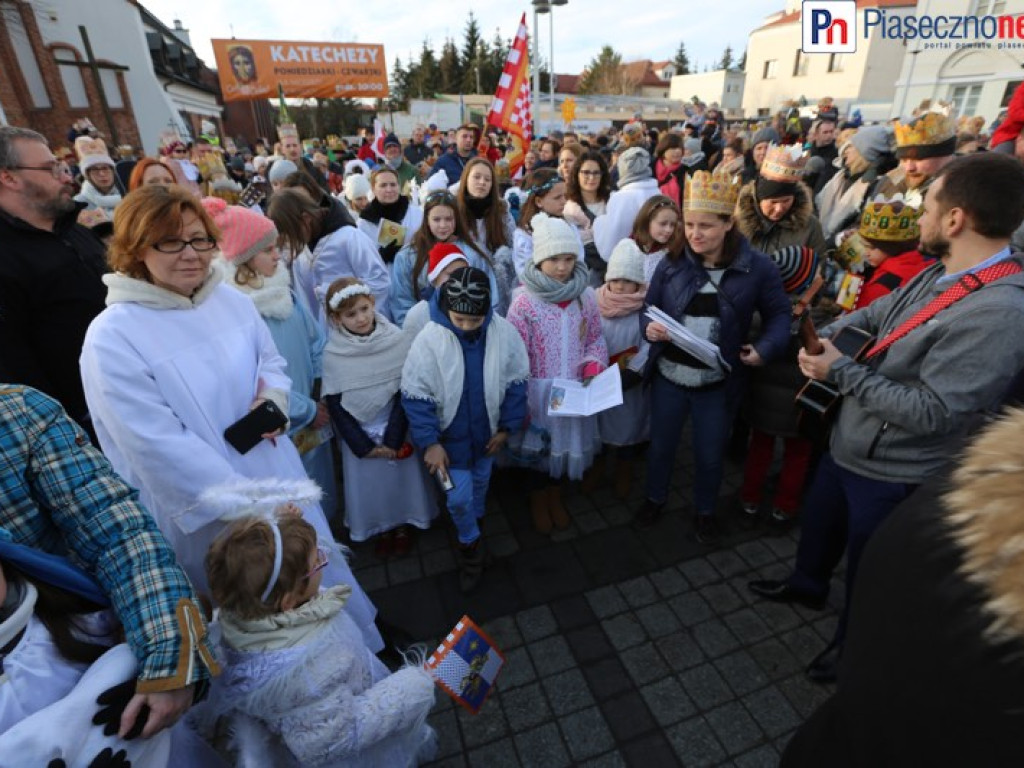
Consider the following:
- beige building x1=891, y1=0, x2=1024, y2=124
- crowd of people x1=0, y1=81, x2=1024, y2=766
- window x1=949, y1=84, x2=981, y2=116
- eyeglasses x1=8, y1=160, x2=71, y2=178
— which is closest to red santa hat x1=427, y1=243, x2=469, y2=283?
crowd of people x1=0, y1=81, x2=1024, y2=766

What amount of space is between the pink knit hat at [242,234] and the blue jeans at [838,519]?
10.7ft

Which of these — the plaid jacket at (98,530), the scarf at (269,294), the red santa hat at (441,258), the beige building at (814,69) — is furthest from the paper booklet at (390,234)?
the beige building at (814,69)

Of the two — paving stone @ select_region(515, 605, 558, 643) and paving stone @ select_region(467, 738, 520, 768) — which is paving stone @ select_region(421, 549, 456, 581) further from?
paving stone @ select_region(467, 738, 520, 768)

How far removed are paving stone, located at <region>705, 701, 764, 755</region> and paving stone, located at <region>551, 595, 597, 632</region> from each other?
758 mm

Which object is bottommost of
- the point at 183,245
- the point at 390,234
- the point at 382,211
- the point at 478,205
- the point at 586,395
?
the point at 586,395

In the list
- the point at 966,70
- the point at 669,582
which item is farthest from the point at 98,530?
the point at 966,70

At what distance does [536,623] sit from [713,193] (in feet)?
8.66

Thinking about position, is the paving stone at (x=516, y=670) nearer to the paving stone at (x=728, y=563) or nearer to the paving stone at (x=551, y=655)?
the paving stone at (x=551, y=655)

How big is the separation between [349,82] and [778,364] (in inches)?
1479

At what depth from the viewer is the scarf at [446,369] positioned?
9.74 ft

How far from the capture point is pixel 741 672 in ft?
8.80

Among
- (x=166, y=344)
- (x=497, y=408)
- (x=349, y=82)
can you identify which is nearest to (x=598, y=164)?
(x=497, y=408)

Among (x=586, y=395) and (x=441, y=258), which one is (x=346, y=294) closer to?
(x=441, y=258)

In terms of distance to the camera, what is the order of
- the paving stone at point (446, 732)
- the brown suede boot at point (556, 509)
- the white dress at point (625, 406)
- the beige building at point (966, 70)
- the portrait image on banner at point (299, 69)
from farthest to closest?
1. the portrait image on banner at point (299, 69)
2. the beige building at point (966, 70)
3. the white dress at point (625, 406)
4. the brown suede boot at point (556, 509)
5. the paving stone at point (446, 732)
